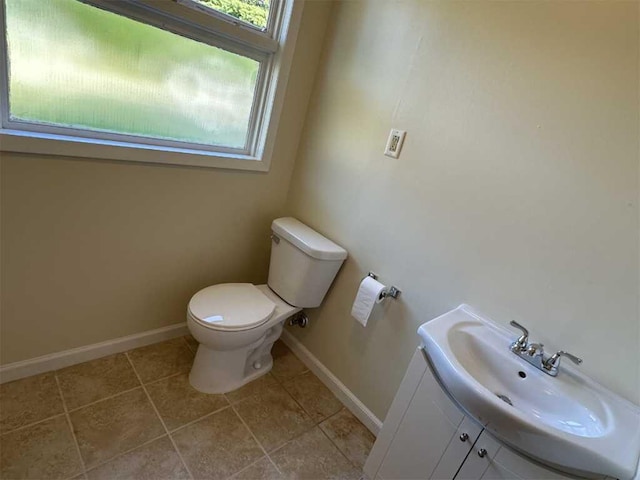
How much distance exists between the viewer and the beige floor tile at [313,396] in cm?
176

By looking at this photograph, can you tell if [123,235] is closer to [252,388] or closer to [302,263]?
[302,263]

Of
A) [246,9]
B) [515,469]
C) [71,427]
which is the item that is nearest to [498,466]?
[515,469]

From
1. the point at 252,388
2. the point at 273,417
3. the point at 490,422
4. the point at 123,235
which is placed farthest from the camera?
the point at 252,388

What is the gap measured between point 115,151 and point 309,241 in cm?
91

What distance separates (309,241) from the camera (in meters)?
1.74

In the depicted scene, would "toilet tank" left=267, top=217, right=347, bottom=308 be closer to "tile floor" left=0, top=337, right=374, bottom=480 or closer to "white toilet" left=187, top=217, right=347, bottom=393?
"white toilet" left=187, top=217, right=347, bottom=393

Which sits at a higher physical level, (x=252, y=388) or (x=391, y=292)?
(x=391, y=292)

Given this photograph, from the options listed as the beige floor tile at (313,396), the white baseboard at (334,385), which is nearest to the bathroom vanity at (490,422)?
Result: the white baseboard at (334,385)

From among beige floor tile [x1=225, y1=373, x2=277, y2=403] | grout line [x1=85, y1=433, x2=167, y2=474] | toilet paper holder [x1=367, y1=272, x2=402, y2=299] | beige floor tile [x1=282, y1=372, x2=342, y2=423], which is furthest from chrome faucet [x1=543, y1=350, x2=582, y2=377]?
grout line [x1=85, y1=433, x2=167, y2=474]

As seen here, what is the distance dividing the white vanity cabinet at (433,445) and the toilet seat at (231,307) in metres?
0.72

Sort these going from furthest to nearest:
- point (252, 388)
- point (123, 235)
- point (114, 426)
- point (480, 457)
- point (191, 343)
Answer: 1. point (191, 343)
2. point (252, 388)
3. point (123, 235)
4. point (114, 426)
5. point (480, 457)

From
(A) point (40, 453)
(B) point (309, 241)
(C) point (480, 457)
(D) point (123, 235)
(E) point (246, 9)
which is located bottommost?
(A) point (40, 453)

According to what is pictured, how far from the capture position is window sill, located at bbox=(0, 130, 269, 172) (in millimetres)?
1196

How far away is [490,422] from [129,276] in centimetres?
159
